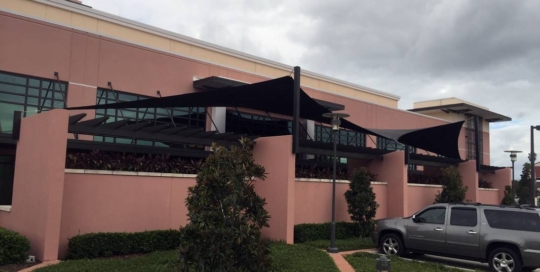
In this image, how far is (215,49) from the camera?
24031 mm

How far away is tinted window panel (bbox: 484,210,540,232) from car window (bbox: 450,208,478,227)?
0.32m

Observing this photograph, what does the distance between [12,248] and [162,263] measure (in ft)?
10.9

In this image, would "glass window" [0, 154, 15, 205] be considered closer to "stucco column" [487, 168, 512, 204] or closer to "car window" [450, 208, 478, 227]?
"car window" [450, 208, 478, 227]

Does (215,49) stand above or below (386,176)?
above

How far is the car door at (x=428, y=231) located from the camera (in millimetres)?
12164

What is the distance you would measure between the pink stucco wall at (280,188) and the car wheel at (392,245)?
2737mm

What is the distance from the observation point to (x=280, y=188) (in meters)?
14.0

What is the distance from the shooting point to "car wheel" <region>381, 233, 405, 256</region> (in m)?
13.0

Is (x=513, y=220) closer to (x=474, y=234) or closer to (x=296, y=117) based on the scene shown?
(x=474, y=234)

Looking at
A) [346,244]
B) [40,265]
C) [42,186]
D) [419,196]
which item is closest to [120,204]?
[42,186]

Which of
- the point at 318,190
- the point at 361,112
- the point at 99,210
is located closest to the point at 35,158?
the point at 99,210

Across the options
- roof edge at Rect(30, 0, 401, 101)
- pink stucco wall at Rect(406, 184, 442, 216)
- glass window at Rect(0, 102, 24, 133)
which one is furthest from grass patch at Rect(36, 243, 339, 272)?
roof edge at Rect(30, 0, 401, 101)

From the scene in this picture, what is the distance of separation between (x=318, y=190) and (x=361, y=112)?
11.2 meters

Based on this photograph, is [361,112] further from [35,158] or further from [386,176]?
[35,158]
